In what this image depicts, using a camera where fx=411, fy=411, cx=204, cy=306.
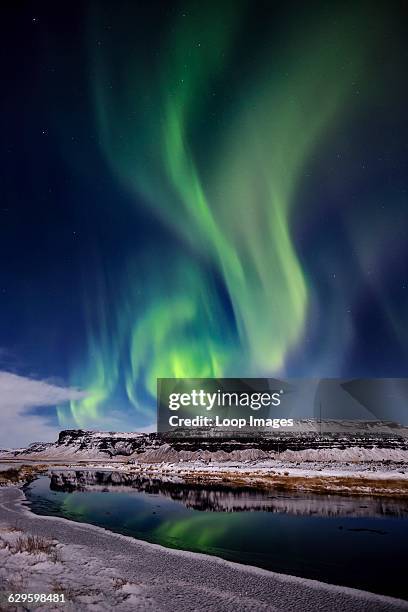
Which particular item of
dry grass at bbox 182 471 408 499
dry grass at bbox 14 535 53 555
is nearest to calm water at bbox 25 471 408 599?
dry grass at bbox 182 471 408 499

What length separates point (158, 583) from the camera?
16.8 meters

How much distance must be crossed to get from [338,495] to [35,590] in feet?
131

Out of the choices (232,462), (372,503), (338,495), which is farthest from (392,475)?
(232,462)

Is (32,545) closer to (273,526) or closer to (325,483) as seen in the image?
(273,526)

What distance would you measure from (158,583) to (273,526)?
617 inches

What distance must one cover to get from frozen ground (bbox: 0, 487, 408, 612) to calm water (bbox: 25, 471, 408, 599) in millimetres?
1968

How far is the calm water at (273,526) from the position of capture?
65.7ft

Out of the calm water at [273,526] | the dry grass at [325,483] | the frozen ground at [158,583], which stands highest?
the frozen ground at [158,583]

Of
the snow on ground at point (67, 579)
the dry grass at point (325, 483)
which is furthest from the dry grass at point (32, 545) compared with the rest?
the dry grass at point (325, 483)

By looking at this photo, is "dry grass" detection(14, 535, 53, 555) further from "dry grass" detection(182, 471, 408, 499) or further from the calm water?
"dry grass" detection(182, 471, 408, 499)

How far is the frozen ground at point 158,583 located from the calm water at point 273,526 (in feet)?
6.46

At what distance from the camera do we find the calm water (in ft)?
65.7

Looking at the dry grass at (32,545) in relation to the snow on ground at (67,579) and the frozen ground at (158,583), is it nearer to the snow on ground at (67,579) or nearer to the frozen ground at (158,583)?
the snow on ground at (67,579)

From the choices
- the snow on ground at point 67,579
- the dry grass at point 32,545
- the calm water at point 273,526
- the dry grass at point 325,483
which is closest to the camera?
the snow on ground at point 67,579
